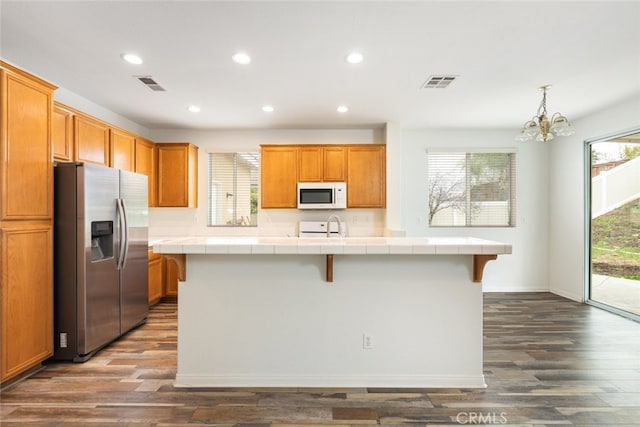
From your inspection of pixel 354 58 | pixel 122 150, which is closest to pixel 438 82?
pixel 354 58

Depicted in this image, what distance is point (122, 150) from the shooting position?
4.23 m

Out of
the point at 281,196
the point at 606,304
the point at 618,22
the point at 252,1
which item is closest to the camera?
the point at 252,1

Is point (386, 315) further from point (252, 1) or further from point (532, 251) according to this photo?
point (532, 251)

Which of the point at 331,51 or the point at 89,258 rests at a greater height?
the point at 331,51

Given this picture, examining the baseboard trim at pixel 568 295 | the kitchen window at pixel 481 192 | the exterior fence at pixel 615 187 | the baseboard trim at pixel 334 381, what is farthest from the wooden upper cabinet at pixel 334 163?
the baseboard trim at pixel 568 295

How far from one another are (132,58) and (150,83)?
61 cm

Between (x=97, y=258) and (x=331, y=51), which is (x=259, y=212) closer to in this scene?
(x=97, y=258)

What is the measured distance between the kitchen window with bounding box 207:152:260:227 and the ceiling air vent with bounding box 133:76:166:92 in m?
1.93

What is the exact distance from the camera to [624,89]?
12.0 feet

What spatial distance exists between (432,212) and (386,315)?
3.38 meters

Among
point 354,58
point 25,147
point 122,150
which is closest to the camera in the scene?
point 25,147

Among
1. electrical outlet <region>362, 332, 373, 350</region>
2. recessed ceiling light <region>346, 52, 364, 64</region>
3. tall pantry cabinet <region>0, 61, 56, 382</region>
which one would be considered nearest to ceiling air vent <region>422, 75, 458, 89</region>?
recessed ceiling light <region>346, 52, 364, 64</region>

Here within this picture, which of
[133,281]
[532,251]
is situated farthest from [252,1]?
[532,251]

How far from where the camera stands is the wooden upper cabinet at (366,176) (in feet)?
16.7
